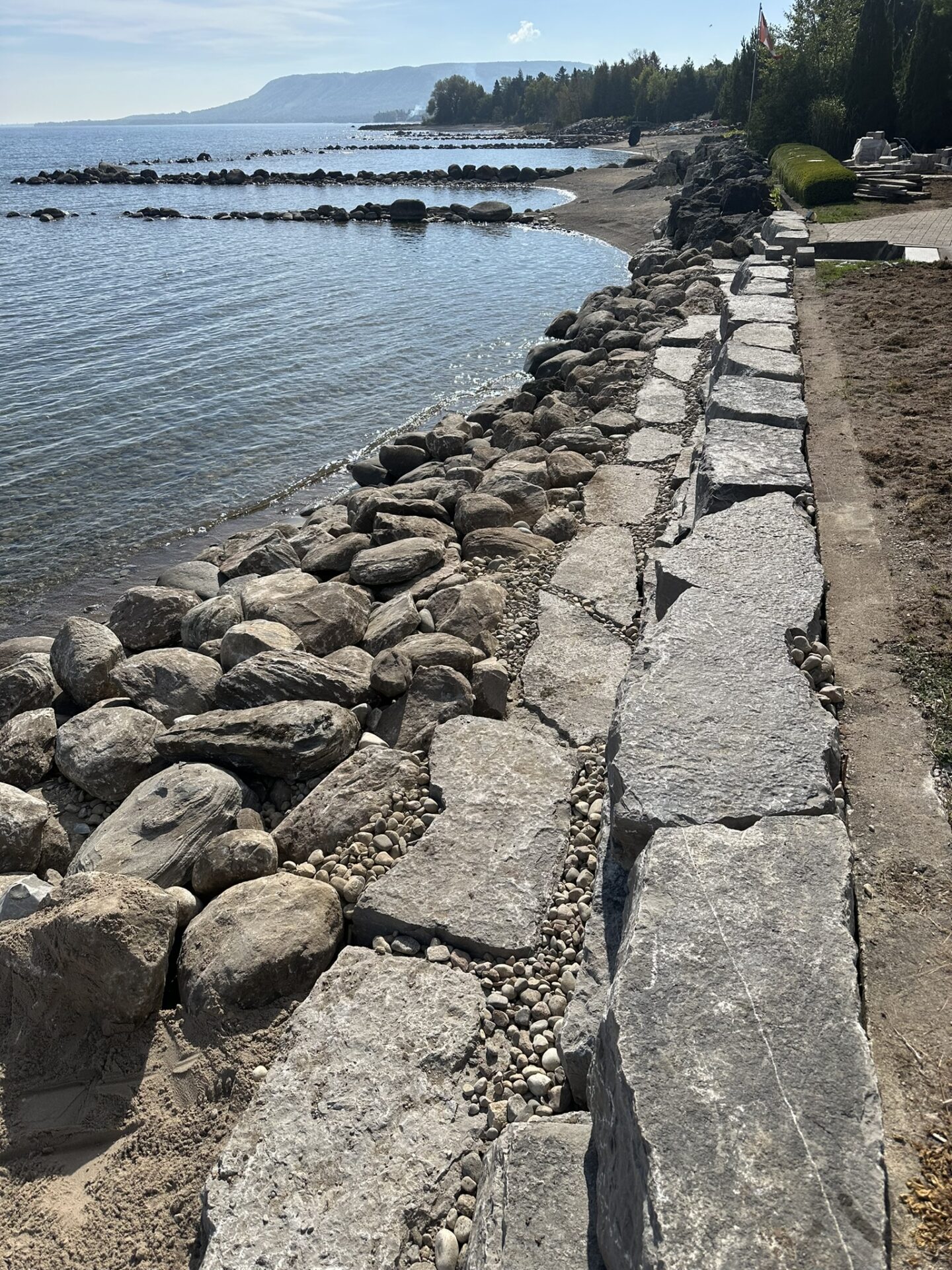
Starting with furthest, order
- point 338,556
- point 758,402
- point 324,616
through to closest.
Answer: point 338,556
point 758,402
point 324,616

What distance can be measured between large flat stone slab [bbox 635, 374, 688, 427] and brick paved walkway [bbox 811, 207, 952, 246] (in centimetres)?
558

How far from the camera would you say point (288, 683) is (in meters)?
4.73

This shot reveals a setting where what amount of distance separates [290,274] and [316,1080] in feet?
84.8

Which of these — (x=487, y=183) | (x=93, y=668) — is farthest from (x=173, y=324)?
(x=487, y=183)

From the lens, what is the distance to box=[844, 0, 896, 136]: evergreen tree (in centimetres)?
2772

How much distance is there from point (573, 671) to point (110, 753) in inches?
94.8

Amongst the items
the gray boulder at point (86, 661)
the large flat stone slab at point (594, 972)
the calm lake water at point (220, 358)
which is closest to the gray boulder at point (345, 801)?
the large flat stone slab at point (594, 972)

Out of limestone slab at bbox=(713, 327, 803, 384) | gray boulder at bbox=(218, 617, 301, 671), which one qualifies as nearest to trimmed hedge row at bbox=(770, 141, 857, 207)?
limestone slab at bbox=(713, 327, 803, 384)

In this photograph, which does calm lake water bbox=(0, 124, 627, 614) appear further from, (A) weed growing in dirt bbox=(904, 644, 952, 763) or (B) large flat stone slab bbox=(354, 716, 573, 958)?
(A) weed growing in dirt bbox=(904, 644, 952, 763)

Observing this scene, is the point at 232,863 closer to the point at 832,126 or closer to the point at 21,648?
the point at 21,648

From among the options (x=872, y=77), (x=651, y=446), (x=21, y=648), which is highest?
(x=872, y=77)

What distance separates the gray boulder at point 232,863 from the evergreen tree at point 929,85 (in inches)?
1260

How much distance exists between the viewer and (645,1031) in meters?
1.89

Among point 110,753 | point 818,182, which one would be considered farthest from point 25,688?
point 818,182
